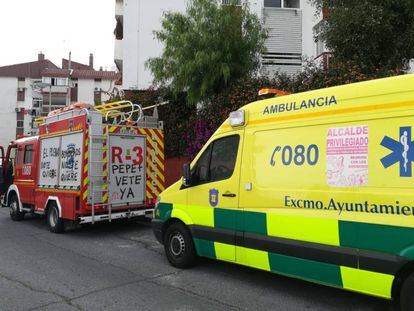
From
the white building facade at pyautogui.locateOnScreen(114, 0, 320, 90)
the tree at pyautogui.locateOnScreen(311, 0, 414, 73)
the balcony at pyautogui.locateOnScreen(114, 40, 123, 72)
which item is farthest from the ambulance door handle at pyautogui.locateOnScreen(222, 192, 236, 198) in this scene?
the balcony at pyautogui.locateOnScreen(114, 40, 123, 72)

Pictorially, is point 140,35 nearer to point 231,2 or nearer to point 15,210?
point 231,2

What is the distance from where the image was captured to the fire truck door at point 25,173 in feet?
38.5

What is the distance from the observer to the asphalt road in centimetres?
518

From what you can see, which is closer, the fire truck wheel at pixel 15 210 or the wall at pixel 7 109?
the fire truck wheel at pixel 15 210

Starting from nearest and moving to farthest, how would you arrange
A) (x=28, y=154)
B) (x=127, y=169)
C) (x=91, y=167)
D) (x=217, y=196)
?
(x=217, y=196), (x=91, y=167), (x=127, y=169), (x=28, y=154)

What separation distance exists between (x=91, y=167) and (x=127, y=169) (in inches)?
38.4

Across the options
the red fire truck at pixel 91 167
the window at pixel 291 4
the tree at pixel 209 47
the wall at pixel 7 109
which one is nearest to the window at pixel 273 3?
the window at pixel 291 4

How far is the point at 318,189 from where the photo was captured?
4.88 meters

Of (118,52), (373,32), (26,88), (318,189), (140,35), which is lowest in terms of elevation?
(318,189)

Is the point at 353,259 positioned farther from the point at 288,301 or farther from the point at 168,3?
the point at 168,3

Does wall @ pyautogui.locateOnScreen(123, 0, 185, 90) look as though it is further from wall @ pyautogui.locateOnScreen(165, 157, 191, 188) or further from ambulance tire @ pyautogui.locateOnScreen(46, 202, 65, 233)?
ambulance tire @ pyautogui.locateOnScreen(46, 202, 65, 233)

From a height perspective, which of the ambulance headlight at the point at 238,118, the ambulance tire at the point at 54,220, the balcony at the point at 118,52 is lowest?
the ambulance tire at the point at 54,220

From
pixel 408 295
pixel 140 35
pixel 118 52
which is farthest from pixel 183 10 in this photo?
pixel 408 295

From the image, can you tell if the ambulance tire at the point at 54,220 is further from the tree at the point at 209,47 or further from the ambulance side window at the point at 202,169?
the tree at the point at 209,47
